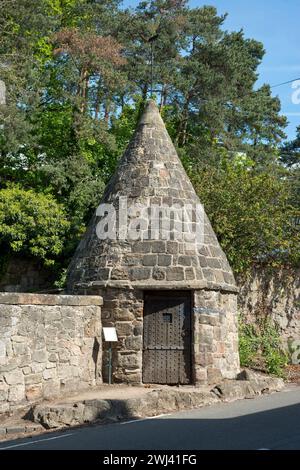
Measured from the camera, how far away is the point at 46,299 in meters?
9.88

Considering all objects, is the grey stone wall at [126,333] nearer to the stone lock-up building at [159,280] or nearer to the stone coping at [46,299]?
the stone lock-up building at [159,280]

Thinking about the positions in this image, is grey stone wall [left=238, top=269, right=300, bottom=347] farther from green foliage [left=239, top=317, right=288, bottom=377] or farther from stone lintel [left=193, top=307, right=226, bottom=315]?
stone lintel [left=193, top=307, right=226, bottom=315]

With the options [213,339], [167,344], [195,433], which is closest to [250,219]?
[213,339]

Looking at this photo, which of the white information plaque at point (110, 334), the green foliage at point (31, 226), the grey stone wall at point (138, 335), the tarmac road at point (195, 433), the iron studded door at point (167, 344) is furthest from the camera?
the green foliage at point (31, 226)

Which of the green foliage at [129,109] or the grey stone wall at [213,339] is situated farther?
the green foliage at [129,109]

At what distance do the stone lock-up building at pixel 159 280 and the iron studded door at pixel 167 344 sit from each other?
0.02 m

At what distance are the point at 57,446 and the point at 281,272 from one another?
12321 millimetres

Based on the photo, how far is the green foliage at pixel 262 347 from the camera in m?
13.9

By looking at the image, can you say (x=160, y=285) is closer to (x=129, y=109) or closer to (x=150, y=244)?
(x=150, y=244)

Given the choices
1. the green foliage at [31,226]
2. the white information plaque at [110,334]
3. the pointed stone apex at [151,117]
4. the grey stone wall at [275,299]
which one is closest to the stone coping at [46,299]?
the white information plaque at [110,334]

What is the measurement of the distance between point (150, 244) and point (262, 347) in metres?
5.68

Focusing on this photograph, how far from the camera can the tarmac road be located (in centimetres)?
621

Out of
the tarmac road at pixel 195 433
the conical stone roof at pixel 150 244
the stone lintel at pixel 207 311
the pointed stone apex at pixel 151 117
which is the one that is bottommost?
the tarmac road at pixel 195 433
